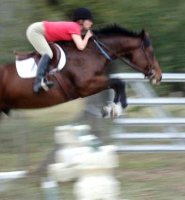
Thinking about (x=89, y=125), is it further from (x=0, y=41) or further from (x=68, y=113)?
(x=68, y=113)

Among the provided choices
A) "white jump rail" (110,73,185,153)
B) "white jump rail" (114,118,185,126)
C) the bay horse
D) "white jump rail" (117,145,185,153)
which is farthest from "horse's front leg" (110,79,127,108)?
"white jump rail" (117,145,185,153)

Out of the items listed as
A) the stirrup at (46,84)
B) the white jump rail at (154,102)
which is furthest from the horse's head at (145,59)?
the stirrup at (46,84)

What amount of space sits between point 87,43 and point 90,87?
609mm

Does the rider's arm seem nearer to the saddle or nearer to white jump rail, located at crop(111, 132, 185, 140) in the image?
the saddle

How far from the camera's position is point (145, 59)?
408 inches

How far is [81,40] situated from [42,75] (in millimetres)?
708

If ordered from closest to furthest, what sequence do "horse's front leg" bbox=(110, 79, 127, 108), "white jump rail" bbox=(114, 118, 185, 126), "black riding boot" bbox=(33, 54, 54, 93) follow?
1. "black riding boot" bbox=(33, 54, 54, 93)
2. "horse's front leg" bbox=(110, 79, 127, 108)
3. "white jump rail" bbox=(114, 118, 185, 126)

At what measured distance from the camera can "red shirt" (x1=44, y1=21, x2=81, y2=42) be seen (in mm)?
9719

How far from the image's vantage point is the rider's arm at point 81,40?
973cm

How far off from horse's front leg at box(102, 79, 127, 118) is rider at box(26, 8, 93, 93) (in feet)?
2.23

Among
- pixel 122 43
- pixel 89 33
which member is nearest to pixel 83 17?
pixel 89 33

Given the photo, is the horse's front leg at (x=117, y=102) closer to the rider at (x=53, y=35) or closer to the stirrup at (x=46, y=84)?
the rider at (x=53, y=35)

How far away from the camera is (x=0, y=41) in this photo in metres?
12.6

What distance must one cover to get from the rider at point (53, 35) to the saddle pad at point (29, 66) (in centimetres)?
14
